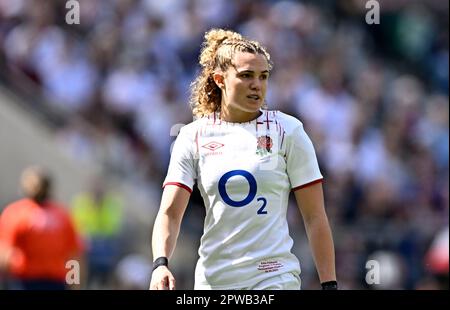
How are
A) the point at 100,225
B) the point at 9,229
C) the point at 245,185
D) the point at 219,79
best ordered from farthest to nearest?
the point at 100,225 < the point at 9,229 < the point at 219,79 < the point at 245,185

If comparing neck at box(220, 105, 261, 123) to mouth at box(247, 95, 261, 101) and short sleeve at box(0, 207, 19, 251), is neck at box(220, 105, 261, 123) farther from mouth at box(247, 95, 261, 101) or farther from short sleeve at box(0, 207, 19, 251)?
short sleeve at box(0, 207, 19, 251)

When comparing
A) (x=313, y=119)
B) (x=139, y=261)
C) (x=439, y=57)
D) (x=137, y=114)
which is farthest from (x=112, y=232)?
(x=439, y=57)

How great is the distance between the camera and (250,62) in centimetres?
641

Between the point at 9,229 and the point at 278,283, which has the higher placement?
the point at 9,229

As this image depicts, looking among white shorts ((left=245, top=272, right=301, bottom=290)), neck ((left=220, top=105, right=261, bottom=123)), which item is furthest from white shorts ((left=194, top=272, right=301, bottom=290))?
neck ((left=220, top=105, right=261, bottom=123))

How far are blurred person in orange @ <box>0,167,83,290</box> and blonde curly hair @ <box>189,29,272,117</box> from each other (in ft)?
17.2

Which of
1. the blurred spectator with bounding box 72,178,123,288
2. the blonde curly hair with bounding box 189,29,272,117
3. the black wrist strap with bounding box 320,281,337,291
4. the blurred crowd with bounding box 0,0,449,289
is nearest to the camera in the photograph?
the black wrist strap with bounding box 320,281,337,291

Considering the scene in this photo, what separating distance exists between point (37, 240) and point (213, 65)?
18.1ft

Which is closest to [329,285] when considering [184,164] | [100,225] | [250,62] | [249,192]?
[249,192]

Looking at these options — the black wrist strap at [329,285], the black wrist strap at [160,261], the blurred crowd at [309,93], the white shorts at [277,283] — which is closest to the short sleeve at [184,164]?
the black wrist strap at [160,261]

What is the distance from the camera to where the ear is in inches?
259

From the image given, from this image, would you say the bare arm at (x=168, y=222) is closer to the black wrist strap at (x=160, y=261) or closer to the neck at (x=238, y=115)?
the black wrist strap at (x=160, y=261)

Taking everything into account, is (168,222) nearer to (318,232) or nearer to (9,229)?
(318,232)

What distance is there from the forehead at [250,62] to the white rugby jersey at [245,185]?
26 cm
